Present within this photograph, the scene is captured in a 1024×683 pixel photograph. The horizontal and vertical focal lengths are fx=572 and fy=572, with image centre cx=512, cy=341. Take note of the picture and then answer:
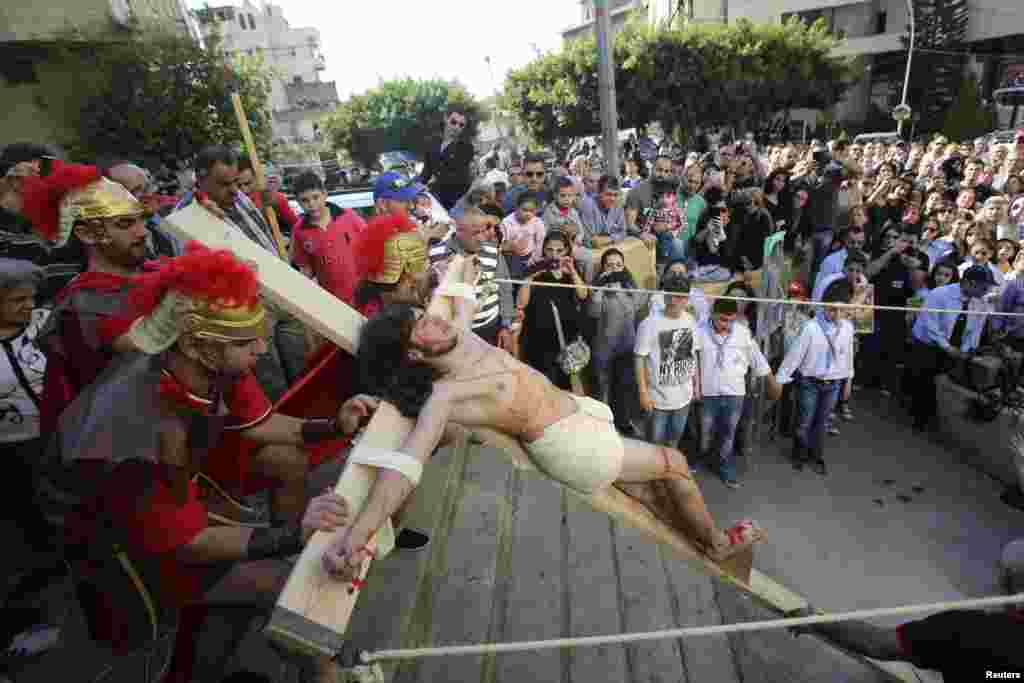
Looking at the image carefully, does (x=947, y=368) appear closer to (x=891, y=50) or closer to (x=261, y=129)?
(x=261, y=129)

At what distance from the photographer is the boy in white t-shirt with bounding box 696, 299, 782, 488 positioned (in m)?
5.39

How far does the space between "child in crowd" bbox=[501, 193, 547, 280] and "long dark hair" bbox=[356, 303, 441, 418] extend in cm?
307

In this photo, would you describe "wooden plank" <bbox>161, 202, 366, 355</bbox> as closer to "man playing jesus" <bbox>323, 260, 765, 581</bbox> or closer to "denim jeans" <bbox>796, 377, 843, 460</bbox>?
"man playing jesus" <bbox>323, 260, 765, 581</bbox>

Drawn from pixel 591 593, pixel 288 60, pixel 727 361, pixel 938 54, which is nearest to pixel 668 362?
pixel 727 361

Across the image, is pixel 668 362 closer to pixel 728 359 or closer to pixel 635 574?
pixel 728 359

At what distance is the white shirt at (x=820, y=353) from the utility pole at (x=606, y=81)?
4058 millimetres

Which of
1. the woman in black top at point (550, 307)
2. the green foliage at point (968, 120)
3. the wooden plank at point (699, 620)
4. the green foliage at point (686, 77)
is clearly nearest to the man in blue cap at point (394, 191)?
the woman in black top at point (550, 307)

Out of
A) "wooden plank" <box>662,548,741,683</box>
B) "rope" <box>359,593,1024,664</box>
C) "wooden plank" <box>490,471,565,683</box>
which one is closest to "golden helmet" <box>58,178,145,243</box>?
"rope" <box>359,593,1024,664</box>

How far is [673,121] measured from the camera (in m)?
25.1

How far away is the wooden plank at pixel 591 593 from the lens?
3037mm

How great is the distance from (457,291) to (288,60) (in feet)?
262

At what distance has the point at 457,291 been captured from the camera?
3197 millimetres

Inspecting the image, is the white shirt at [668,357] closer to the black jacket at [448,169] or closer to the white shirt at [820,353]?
the white shirt at [820,353]

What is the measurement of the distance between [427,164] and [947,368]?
6.92m
